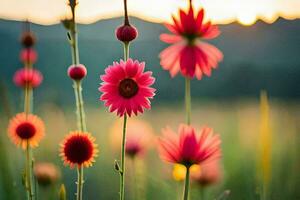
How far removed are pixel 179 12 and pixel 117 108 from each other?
0.71 feet

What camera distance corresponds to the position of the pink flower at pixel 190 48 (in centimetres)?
93

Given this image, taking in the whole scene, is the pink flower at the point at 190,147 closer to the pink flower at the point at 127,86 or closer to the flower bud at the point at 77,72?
the pink flower at the point at 127,86

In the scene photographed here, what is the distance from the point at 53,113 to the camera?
158 centimetres

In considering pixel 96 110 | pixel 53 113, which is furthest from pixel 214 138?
pixel 96 110

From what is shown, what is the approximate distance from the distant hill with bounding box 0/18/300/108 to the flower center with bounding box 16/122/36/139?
476 inches

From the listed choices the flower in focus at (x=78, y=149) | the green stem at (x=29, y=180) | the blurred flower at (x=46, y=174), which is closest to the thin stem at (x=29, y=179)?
the green stem at (x=29, y=180)

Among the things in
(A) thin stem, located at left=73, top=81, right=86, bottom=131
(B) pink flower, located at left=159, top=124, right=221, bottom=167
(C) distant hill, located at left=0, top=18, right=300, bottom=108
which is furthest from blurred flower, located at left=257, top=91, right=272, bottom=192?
(C) distant hill, located at left=0, top=18, right=300, bottom=108

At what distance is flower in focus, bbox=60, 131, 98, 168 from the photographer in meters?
1.11

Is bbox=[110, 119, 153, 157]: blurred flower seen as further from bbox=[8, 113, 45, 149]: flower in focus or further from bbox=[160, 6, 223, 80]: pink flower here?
bbox=[160, 6, 223, 80]: pink flower

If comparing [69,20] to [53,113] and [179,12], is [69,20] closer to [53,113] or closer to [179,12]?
[179,12]

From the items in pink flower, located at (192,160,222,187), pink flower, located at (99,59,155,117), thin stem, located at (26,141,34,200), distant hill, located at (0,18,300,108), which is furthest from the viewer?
distant hill, located at (0,18,300,108)

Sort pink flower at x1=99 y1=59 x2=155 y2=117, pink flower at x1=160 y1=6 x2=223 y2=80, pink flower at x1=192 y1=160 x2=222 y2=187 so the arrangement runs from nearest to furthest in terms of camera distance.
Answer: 1. pink flower at x1=160 y1=6 x2=223 y2=80
2. pink flower at x1=99 y1=59 x2=155 y2=117
3. pink flower at x1=192 y1=160 x2=222 y2=187

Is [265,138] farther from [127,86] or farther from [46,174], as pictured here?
[46,174]

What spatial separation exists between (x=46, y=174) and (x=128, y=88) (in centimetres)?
53
